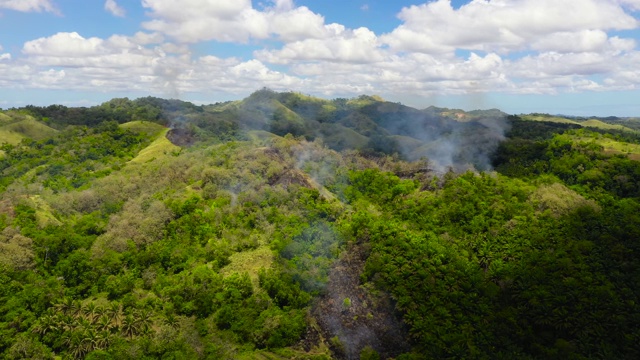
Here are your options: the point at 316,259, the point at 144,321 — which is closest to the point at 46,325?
the point at 144,321

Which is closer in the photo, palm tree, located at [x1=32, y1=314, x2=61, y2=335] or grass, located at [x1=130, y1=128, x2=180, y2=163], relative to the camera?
palm tree, located at [x1=32, y1=314, x2=61, y2=335]

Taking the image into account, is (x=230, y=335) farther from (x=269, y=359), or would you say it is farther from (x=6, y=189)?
(x=6, y=189)

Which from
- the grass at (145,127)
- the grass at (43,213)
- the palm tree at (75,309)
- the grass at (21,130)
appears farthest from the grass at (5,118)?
the palm tree at (75,309)

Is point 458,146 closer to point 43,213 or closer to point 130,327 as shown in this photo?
point 43,213

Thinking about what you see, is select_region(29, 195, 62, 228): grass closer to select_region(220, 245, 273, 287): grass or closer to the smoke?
select_region(220, 245, 273, 287): grass

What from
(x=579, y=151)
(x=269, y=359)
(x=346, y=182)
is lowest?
(x=269, y=359)

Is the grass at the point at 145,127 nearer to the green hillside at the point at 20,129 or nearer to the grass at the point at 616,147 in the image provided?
the green hillside at the point at 20,129

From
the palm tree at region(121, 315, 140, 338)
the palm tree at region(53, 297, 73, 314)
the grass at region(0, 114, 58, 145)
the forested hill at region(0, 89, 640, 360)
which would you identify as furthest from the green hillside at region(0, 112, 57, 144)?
the palm tree at region(121, 315, 140, 338)

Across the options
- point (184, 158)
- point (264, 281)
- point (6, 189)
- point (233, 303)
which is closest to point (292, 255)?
point (264, 281)

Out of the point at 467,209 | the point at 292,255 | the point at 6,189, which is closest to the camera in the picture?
the point at 292,255
